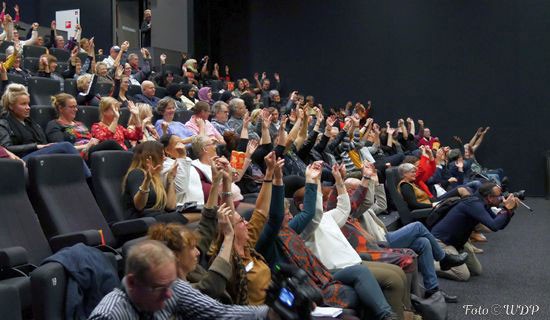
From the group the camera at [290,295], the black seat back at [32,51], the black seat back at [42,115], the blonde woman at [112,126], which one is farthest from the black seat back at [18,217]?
the black seat back at [32,51]

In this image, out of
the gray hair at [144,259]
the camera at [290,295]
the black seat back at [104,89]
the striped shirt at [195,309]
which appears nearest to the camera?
the camera at [290,295]

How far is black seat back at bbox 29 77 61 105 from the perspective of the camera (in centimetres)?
564

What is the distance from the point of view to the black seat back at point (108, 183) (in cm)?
335

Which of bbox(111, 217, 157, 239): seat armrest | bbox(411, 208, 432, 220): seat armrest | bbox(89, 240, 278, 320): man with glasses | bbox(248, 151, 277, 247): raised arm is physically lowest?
bbox(411, 208, 432, 220): seat armrest

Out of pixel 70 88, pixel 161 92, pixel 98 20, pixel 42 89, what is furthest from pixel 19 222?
pixel 98 20

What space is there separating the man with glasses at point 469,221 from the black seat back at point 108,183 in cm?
243

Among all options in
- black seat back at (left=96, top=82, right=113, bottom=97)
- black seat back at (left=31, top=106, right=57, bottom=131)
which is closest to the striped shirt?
black seat back at (left=31, top=106, right=57, bottom=131)

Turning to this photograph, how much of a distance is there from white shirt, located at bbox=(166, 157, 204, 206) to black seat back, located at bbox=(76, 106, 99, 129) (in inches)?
53.6

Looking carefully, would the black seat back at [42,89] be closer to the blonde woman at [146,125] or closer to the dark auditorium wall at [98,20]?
the blonde woman at [146,125]

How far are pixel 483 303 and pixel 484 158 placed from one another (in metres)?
7.12

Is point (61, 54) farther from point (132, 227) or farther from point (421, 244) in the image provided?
point (132, 227)

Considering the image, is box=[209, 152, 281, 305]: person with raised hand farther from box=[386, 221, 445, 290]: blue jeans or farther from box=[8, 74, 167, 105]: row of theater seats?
box=[8, 74, 167, 105]: row of theater seats

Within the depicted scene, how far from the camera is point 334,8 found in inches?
453

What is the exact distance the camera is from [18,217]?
9.04ft
